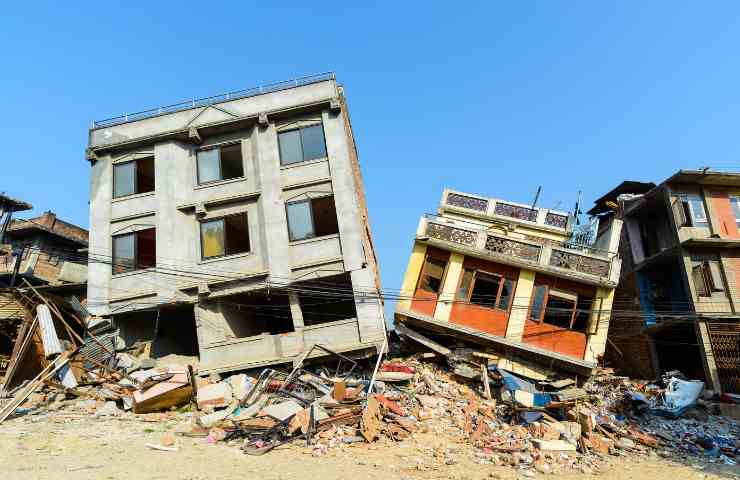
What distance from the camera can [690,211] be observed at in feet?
69.6

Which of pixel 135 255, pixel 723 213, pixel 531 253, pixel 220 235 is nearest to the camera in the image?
pixel 531 253

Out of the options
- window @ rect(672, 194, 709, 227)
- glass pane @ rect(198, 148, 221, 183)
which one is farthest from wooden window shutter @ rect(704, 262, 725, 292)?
glass pane @ rect(198, 148, 221, 183)

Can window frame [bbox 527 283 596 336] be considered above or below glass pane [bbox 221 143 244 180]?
below

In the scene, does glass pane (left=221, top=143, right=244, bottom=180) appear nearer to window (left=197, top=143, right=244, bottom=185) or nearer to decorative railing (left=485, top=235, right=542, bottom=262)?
window (left=197, top=143, right=244, bottom=185)

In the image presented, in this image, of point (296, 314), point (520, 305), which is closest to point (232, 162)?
point (296, 314)

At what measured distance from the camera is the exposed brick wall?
21.0 m

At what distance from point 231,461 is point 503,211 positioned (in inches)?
581

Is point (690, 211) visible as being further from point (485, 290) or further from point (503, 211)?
point (485, 290)

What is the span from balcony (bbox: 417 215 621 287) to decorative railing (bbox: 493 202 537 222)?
7.14 ft

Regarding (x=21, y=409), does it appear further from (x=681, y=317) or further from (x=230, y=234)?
(x=681, y=317)

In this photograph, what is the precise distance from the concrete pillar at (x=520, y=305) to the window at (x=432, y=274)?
111 inches

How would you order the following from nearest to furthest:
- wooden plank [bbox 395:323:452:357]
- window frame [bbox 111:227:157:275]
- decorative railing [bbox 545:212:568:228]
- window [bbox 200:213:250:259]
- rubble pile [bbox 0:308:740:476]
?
rubble pile [bbox 0:308:740:476], wooden plank [bbox 395:323:452:357], window [bbox 200:213:250:259], window frame [bbox 111:227:157:275], decorative railing [bbox 545:212:568:228]

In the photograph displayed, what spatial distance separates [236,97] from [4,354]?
14114mm

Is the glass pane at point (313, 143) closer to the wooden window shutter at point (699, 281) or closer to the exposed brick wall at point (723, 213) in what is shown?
the wooden window shutter at point (699, 281)
